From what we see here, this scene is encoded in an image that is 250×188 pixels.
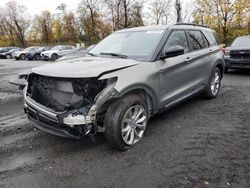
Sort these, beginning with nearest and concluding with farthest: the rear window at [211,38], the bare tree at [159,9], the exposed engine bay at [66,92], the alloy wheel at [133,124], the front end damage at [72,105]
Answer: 1. the front end damage at [72,105]
2. the exposed engine bay at [66,92]
3. the alloy wheel at [133,124]
4. the rear window at [211,38]
5. the bare tree at [159,9]

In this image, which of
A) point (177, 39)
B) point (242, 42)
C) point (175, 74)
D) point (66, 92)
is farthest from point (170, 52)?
point (242, 42)

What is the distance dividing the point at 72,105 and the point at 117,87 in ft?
2.17

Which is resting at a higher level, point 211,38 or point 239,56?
point 211,38

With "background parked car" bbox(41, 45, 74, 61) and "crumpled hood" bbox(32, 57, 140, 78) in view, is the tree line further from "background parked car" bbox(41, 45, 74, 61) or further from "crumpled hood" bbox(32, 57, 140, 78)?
"background parked car" bbox(41, 45, 74, 61)

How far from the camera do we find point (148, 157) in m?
3.29

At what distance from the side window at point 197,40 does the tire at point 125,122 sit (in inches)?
83.9

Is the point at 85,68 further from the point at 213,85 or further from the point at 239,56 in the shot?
the point at 239,56

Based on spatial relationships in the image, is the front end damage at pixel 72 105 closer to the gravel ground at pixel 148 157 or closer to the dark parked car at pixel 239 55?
the gravel ground at pixel 148 157

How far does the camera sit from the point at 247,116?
472 centimetres

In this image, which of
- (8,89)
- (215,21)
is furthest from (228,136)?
(215,21)

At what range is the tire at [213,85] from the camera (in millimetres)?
5669

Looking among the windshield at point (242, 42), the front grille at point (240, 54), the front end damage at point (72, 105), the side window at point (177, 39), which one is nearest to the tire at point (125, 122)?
the front end damage at point (72, 105)

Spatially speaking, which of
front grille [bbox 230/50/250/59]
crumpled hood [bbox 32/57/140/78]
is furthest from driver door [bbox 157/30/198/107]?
front grille [bbox 230/50/250/59]

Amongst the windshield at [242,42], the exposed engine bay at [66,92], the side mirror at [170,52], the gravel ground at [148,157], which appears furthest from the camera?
the windshield at [242,42]
